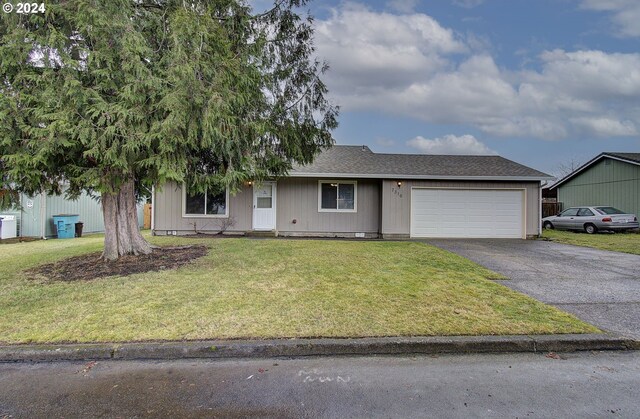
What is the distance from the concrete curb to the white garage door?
9.53 metres

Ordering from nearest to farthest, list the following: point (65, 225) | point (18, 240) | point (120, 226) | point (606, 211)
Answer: point (120, 226) → point (18, 240) → point (65, 225) → point (606, 211)

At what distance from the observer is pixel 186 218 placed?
42.9ft

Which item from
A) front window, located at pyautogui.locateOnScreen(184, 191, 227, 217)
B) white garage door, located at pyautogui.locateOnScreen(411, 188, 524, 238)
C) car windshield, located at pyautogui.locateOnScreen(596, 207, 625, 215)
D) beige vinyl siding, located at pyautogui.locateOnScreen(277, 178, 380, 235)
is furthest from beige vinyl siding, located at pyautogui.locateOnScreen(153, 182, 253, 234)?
car windshield, located at pyautogui.locateOnScreen(596, 207, 625, 215)

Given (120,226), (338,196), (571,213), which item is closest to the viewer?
(120,226)

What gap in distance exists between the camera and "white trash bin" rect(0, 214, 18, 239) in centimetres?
1208

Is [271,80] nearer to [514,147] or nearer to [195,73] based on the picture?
[195,73]

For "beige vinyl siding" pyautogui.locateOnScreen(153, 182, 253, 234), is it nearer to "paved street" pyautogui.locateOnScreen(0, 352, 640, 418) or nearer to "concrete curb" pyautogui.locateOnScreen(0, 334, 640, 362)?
"concrete curb" pyautogui.locateOnScreen(0, 334, 640, 362)

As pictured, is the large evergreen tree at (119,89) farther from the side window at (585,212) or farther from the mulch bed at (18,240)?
the side window at (585,212)

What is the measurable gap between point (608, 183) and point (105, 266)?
24.3 m

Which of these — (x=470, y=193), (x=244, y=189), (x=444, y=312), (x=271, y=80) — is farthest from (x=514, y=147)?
Answer: (x=444, y=312)

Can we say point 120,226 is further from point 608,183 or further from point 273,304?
point 608,183

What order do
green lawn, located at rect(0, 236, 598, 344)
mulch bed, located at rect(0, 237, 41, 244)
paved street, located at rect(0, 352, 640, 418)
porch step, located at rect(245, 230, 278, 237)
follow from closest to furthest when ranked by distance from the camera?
paved street, located at rect(0, 352, 640, 418) → green lawn, located at rect(0, 236, 598, 344) → mulch bed, located at rect(0, 237, 41, 244) → porch step, located at rect(245, 230, 278, 237)

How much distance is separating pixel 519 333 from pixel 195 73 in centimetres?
576

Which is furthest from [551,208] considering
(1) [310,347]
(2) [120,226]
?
(2) [120,226]
